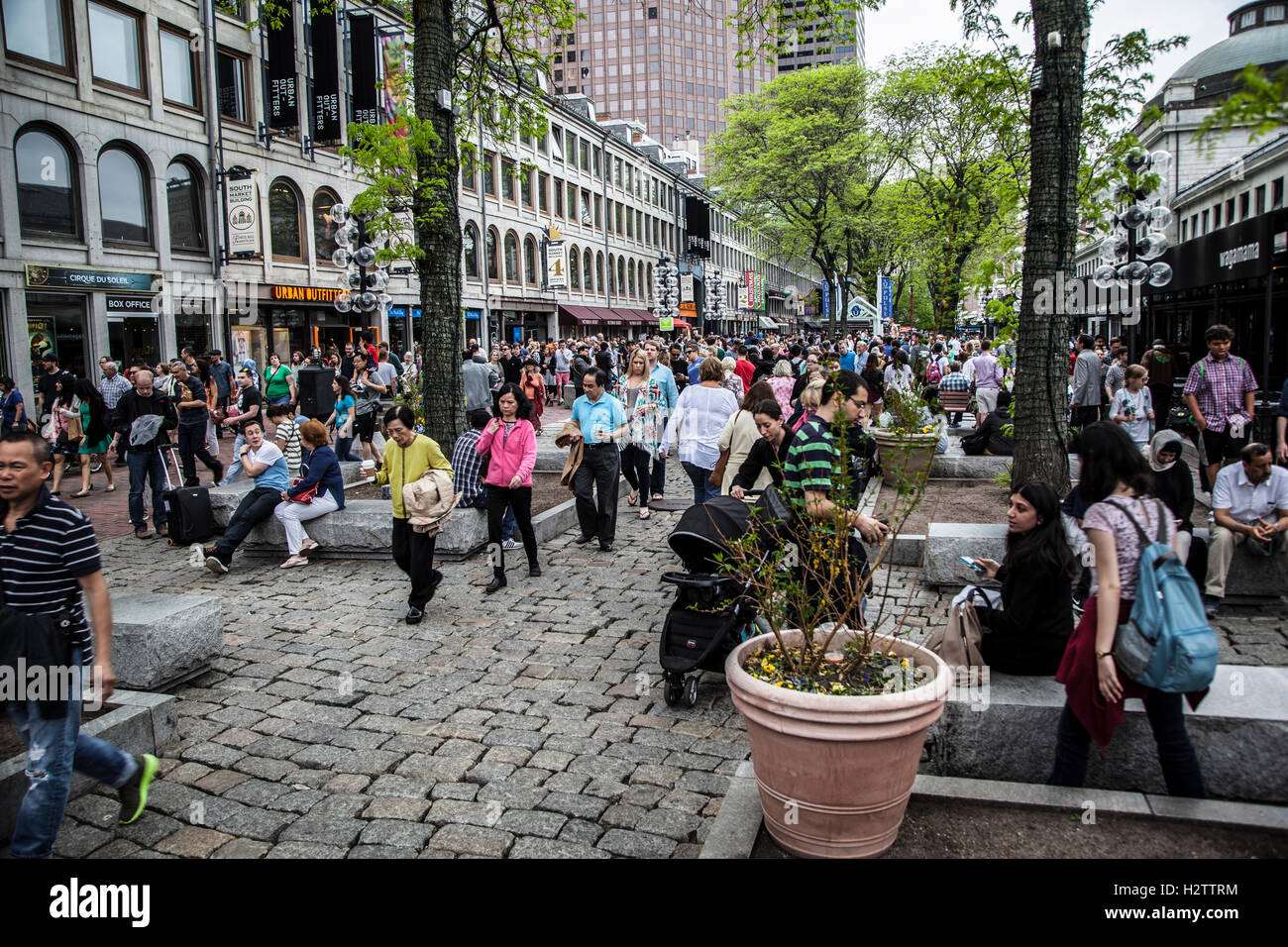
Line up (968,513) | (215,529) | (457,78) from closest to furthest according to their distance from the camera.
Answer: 1. (968,513)
2. (215,529)
3. (457,78)

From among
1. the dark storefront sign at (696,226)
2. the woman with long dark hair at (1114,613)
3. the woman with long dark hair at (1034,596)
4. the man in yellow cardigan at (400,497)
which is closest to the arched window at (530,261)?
the dark storefront sign at (696,226)

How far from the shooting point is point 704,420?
8.97m

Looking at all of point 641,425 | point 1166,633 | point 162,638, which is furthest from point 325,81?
point 1166,633

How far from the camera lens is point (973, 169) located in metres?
15.0

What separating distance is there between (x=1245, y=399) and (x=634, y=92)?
408 ft

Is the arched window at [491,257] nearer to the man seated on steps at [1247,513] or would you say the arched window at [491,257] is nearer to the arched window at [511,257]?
the arched window at [511,257]

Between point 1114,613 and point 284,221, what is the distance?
100 feet

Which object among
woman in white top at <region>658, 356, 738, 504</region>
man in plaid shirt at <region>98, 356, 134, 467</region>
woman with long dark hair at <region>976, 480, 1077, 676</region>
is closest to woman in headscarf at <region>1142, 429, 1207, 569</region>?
woman with long dark hair at <region>976, 480, 1077, 676</region>

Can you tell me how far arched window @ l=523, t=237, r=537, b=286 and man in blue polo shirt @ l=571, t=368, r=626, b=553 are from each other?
129 feet

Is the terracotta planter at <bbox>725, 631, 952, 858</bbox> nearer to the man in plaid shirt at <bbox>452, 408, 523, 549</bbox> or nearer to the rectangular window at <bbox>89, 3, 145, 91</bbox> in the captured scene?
the man in plaid shirt at <bbox>452, 408, 523, 549</bbox>

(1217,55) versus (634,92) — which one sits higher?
(634,92)

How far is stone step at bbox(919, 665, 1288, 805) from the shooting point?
12.5 ft
